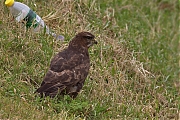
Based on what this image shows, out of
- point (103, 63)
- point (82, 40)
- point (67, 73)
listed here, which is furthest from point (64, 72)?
point (103, 63)

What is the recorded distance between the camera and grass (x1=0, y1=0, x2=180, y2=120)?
8.60 meters

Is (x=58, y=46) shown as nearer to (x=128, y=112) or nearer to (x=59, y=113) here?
(x=128, y=112)

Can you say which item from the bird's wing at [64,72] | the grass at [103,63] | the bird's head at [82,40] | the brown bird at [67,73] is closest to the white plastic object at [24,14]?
the grass at [103,63]

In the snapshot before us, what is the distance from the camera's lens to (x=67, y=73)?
337 inches

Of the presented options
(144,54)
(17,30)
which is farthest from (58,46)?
(144,54)

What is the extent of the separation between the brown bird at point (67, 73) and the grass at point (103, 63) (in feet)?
0.46

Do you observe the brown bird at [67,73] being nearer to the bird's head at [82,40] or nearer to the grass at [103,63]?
the bird's head at [82,40]

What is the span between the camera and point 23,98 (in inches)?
330

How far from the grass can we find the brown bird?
140mm

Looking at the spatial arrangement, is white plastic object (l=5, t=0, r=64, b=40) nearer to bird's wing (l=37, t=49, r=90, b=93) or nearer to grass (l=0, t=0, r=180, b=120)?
grass (l=0, t=0, r=180, b=120)

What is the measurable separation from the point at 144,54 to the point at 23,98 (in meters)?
3.98

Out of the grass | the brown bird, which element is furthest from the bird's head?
the grass

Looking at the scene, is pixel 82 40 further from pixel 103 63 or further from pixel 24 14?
pixel 24 14

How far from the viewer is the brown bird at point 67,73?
8.48 metres
